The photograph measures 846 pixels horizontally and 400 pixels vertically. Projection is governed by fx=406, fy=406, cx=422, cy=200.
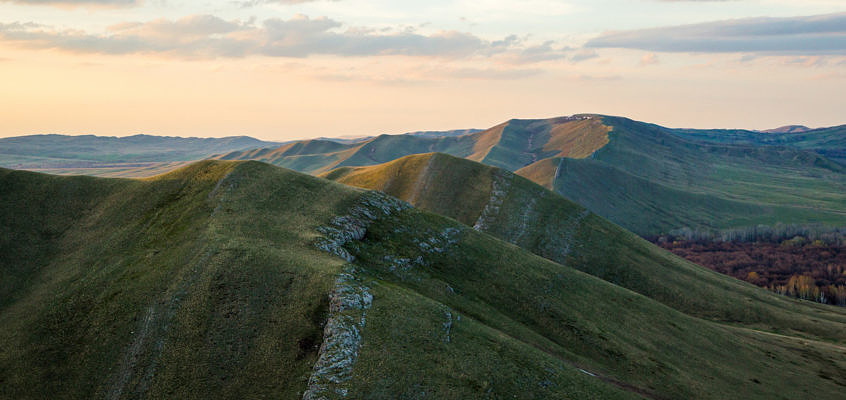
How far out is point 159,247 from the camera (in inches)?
1922

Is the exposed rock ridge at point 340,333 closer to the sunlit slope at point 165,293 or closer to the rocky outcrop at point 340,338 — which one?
the rocky outcrop at point 340,338

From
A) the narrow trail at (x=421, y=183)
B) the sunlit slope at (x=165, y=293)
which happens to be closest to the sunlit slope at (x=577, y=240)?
the narrow trail at (x=421, y=183)

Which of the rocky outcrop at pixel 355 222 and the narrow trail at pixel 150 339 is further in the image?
the rocky outcrop at pixel 355 222

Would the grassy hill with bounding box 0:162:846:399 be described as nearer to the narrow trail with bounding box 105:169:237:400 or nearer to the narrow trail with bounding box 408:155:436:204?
the narrow trail with bounding box 105:169:237:400

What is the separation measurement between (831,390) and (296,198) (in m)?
83.3

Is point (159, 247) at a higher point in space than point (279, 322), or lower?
higher

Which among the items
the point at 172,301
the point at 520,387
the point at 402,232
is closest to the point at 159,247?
the point at 172,301

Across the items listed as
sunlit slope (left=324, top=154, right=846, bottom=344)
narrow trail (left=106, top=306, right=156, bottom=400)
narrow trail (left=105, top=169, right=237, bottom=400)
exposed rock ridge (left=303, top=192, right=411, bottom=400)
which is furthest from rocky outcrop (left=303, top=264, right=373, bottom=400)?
sunlit slope (left=324, top=154, right=846, bottom=344)

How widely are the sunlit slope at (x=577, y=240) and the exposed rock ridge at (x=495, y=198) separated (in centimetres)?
28

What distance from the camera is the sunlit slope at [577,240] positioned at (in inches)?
3713

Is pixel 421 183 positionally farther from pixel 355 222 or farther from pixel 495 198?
pixel 355 222

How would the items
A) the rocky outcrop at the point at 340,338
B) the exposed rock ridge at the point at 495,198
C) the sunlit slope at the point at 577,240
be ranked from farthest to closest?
the exposed rock ridge at the point at 495,198 < the sunlit slope at the point at 577,240 < the rocky outcrop at the point at 340,338

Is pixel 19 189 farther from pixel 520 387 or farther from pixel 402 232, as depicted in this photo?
pixel 520 387

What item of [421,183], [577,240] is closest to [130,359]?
[421,183]
